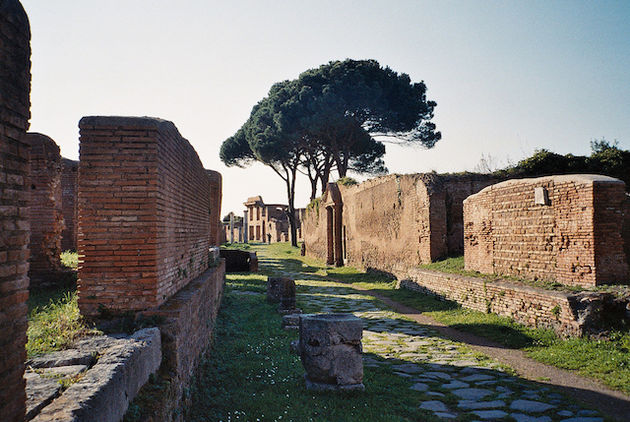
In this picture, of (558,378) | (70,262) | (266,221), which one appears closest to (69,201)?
(70,262)

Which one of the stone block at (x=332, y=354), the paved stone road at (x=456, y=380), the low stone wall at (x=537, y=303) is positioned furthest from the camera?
the low stone wall at (x=537, y=303)

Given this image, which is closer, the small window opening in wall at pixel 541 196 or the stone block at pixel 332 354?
the stone block at pixel 332 354

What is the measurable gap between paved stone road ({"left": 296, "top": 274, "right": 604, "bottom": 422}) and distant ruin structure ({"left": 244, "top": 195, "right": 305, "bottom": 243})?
35886 mm

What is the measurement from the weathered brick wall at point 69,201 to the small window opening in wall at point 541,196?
11783mm

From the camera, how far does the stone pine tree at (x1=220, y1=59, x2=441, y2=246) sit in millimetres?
24500

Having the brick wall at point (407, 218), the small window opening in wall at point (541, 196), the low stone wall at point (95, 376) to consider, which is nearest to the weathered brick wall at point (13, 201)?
the low stone wall at point (95, 376)

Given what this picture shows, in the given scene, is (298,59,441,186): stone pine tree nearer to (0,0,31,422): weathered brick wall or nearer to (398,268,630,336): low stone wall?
(398,268,630,336): low stone wall

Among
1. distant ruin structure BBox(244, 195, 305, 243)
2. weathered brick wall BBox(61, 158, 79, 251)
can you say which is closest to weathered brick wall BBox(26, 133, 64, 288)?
weathered brick wall BBox(61, 158, 79, 251)

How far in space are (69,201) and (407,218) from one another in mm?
9958

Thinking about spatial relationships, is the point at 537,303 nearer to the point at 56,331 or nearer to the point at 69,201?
the point at 56,331

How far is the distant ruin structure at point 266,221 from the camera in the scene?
45750 mm

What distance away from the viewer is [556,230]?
7418 mm

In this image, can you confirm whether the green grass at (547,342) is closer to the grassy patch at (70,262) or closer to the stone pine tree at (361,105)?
the grassy patch at (70,262)

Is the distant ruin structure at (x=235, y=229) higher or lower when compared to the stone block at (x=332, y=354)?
higher
